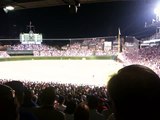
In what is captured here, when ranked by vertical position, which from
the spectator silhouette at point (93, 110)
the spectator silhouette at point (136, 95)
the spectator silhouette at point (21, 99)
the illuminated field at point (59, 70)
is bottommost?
the illuminated field at point (59, 70)

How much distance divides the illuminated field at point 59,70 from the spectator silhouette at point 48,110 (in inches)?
1048

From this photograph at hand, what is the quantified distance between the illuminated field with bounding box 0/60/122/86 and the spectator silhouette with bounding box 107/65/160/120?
2983cm

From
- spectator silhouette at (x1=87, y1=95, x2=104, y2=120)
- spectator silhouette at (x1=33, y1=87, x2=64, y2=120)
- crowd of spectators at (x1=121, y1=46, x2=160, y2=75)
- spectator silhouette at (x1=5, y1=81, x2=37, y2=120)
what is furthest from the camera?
crowd of spectators at (x1=121, y1=46, x2=160, y2=75)

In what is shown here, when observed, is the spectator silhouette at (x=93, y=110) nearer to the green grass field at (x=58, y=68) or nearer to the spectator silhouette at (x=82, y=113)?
the spectator silhouette at (x=82, y=113)

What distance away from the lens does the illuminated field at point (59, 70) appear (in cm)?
3347

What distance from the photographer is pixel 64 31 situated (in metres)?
50.9

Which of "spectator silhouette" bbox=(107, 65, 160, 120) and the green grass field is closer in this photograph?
"spectator silhouette" bbox=(107, 65, 160, 120)

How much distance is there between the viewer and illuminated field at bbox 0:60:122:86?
110ft

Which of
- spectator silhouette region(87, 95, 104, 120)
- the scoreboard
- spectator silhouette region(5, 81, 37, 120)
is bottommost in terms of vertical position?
spectator silhouette region(87, 95, 104, 120)

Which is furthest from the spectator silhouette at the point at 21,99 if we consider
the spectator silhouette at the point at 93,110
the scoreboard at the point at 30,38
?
the scoreboard at the point at 30,38

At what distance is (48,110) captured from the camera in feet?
16.0

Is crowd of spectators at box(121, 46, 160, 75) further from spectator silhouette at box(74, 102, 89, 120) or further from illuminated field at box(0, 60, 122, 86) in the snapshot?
spectator silhouette at box(74, 102, 89, 120)

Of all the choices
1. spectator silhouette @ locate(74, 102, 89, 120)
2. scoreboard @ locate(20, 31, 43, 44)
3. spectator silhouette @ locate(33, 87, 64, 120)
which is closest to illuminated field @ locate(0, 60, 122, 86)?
scoreboard @ locate(20, 31, 43, 44)

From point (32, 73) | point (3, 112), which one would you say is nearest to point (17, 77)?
point (32, 73)
